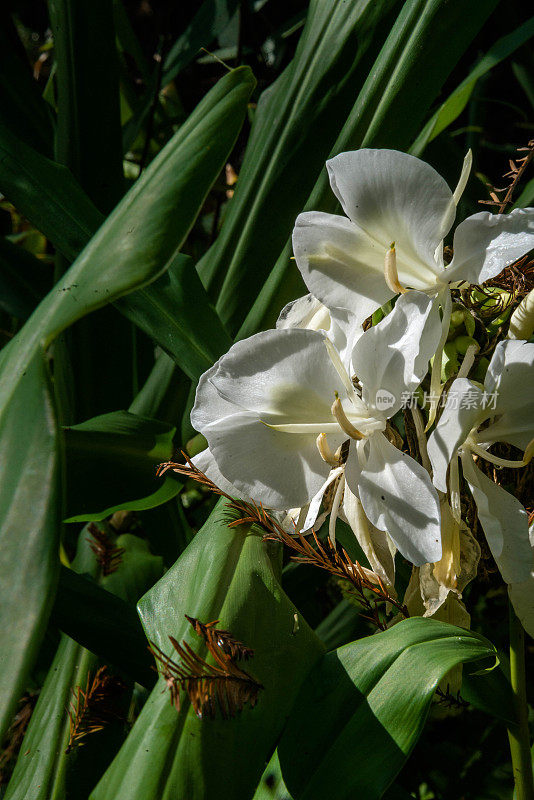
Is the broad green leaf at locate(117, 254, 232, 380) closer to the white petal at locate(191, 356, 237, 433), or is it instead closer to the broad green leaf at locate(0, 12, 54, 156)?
the white petal at locate(191, 356, 237, 433)

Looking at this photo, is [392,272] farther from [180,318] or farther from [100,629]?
[100,629]

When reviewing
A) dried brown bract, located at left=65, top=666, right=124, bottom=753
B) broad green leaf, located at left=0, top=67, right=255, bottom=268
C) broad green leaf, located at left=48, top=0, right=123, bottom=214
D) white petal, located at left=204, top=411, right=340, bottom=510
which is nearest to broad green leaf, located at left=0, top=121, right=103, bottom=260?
broad green leaf, located at left=0, top=67, right=255, bottom=268

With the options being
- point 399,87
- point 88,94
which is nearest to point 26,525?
point 399,87

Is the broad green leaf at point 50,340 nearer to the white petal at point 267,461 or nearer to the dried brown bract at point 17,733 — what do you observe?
the white petal at point 267,461

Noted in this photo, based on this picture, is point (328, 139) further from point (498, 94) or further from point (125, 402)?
point (498, 94)

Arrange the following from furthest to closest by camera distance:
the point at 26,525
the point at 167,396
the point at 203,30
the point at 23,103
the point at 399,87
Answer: the point at 203,30, the point at 23,103, the point at 167,396, the point at 399,87, the point at 26,525

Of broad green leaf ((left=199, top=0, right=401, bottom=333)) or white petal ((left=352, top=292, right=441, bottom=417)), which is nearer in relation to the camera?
white petal ((left=352, top=292, right=441, bottom=417))
